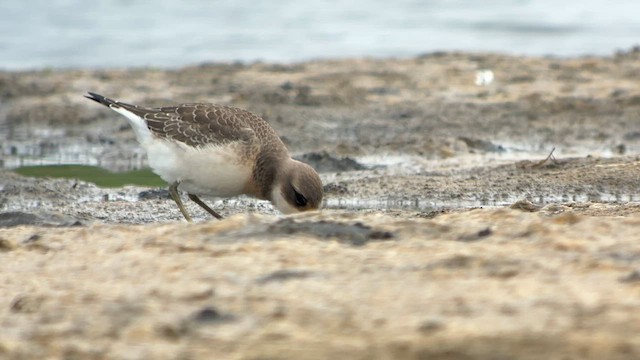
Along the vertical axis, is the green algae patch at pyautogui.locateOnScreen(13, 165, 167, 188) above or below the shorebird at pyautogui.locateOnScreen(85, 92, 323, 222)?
below

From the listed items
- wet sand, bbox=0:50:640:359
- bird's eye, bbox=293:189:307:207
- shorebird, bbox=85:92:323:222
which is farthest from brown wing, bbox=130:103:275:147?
wet sand, bbox=0:50:640:359

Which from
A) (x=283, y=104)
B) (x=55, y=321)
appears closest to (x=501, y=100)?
(x=283, y=104)

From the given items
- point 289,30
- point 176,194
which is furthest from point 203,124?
point 289,30

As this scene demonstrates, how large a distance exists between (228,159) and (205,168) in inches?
6.6

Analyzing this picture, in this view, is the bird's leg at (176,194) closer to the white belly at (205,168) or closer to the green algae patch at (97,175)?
the white belly at (205,168)

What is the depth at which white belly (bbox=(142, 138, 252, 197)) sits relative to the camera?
25.3 ft

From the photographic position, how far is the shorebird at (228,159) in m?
7.61

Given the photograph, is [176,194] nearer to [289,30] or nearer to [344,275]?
[344,275]

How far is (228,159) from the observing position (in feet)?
25.3

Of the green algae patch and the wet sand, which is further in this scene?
the green algae patch

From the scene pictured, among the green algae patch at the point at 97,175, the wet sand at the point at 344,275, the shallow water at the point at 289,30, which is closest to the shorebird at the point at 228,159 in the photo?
the wet sand at the point at 344,275

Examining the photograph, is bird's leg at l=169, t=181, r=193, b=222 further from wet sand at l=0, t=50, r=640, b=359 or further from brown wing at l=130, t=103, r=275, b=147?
wet sand at l=0, t=50, r=640, b=359

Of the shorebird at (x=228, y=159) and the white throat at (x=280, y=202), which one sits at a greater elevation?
the shorebird at (x=228, y=159)

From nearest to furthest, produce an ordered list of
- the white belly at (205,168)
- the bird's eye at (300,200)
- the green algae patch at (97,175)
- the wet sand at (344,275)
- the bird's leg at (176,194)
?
the wet sand at (344,275), the bird's eye at (300,200), the white belly at (205,168), the bird's leg at (176,194), the green algae patch at (97,175)
